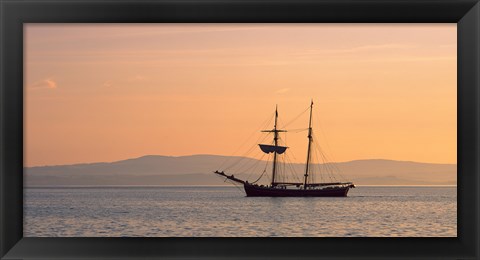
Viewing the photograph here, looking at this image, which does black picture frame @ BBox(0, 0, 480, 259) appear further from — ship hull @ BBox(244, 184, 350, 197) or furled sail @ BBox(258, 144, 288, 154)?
ship hull @ BBox(244, 184, 350, 197)

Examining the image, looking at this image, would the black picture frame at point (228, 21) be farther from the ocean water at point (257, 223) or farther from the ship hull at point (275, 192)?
the ship hull at point (275, 192)

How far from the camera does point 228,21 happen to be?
A: 3182 mm

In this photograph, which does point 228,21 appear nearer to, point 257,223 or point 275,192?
point 257,223

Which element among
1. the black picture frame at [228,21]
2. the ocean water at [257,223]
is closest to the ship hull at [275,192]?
the ocean water at [257,223]

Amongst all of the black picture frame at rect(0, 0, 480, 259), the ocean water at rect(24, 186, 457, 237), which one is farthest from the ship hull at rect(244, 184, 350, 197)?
the black picture frame at rect(0, 0, 480, 259)

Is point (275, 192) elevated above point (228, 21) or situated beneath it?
situated beneath

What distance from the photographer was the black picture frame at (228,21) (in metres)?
3.15

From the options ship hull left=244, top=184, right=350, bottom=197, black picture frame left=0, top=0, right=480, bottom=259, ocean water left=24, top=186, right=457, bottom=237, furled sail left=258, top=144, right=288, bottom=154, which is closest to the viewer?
black picture frame left=0, top=0, right=480, bottom=259

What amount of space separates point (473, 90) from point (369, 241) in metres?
0.66

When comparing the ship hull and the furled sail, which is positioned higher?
the furled sail

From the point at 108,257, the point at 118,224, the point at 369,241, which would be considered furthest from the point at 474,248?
the point at 118,224

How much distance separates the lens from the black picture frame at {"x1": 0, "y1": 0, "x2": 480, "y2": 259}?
3.15 m

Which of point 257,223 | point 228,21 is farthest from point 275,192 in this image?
point 228,21

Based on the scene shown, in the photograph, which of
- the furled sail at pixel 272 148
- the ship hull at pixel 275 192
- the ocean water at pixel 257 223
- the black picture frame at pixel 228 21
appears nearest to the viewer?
the black picture frame at pixel 228 21
